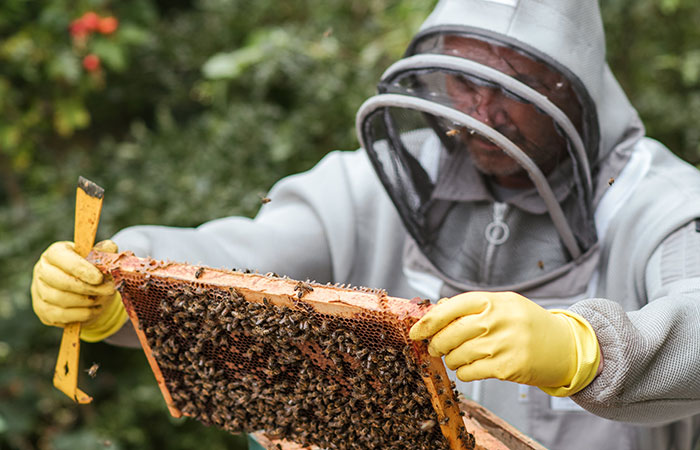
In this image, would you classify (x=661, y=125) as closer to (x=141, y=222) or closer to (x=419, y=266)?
(x=419, y=266)

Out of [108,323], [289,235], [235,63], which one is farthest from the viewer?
[235,63]

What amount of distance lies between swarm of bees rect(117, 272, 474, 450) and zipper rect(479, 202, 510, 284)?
946mm

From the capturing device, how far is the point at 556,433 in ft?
8.52

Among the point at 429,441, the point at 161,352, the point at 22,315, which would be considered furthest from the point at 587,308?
the point at 22,315

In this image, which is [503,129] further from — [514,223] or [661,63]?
[661,63]

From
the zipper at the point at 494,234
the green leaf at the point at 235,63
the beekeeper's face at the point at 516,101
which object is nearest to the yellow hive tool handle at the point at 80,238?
the beekeeper's face at the point at 516,101

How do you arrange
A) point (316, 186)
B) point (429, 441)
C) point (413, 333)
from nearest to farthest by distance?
point (413, 333), point (429, 441), point (316, 186)

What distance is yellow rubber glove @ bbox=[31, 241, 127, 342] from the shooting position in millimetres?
2355

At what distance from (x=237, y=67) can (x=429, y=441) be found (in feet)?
12.5

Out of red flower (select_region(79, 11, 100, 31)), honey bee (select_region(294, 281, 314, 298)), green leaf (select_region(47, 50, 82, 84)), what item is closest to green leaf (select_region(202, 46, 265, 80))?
red flower (select_region(79, 11, 100, 31))

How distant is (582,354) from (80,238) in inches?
74.7

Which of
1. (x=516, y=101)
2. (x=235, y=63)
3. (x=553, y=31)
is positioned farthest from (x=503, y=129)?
(x=235, y=63)

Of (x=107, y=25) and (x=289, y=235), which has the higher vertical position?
(x=107, y=25)

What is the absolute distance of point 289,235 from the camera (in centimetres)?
300
